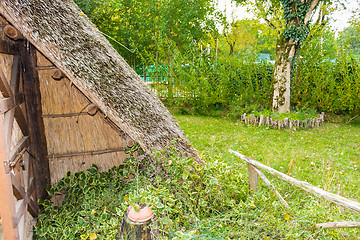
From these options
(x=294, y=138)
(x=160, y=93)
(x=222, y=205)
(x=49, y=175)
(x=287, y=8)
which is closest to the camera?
(x=222, y=205)

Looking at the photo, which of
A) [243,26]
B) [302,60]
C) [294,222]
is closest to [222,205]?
[294,222]

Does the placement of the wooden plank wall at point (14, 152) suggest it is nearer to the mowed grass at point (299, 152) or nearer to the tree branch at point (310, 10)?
the mowed grass at point (299, 152)

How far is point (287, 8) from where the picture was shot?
824cm

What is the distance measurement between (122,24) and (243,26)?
377 inches

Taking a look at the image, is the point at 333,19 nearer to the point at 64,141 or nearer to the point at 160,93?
the point at 160,93

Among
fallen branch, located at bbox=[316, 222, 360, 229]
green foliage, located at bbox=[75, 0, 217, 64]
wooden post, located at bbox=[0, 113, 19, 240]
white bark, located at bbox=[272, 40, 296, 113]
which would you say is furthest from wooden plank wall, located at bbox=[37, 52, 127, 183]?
green foliage, located at bbox=[75, 0, 217, 64]

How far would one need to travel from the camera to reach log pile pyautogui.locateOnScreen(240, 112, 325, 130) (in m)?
8.12

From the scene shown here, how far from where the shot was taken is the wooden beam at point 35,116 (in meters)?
2.96

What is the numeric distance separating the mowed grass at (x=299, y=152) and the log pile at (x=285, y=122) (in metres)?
0.25

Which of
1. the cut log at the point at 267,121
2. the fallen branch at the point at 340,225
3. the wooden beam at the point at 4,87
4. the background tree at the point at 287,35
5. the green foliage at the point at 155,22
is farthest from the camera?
the green foliage at the point at 155,22

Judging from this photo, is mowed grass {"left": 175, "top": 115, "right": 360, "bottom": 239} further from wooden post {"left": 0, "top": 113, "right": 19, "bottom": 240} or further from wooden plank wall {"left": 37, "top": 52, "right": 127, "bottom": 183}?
wooden post {"left": 0, "top": 113, "right": 19, "bottom": 240}

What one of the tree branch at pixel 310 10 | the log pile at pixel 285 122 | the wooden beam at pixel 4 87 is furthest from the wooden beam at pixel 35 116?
the tree branch at pixel 310 10

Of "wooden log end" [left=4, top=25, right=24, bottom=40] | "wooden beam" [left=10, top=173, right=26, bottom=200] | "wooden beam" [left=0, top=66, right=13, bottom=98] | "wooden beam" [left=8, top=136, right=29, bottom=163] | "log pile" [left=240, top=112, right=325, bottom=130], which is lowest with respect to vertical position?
"log pile" [left=240, top=112, right=325, bottom=130]

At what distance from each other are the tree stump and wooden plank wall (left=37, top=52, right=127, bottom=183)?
1346 mm
